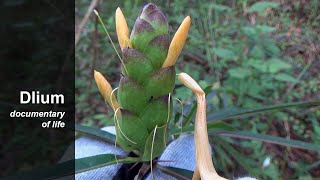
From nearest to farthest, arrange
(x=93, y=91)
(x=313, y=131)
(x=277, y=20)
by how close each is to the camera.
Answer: (x=313, y=131) → (x=93, y=91) → (x=277, y=20)

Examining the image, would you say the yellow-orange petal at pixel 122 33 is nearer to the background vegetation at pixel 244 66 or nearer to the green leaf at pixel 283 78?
the background vegetation at pixel 244 66

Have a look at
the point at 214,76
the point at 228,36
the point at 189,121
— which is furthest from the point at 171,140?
the point at 228,36

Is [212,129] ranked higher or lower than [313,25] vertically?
higher

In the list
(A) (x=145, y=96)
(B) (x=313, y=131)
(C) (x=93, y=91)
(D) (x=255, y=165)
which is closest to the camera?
(A) (x=145, y=96)

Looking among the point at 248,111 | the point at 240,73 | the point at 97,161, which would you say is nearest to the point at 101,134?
the point at 97,161

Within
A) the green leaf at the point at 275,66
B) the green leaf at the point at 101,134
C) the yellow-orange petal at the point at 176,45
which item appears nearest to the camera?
the yellow-orange petal at the point at 176,45

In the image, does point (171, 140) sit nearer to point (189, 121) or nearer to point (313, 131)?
point (189, 121)

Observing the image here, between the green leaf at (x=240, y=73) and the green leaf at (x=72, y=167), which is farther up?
the green leaf at (x=72, y=167)

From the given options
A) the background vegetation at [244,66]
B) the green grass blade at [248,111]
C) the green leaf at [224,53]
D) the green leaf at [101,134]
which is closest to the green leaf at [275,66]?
the background vegetation at [244,66]

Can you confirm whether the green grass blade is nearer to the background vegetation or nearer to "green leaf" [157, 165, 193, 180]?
"green leaf" [157, 165, 193, 180]
